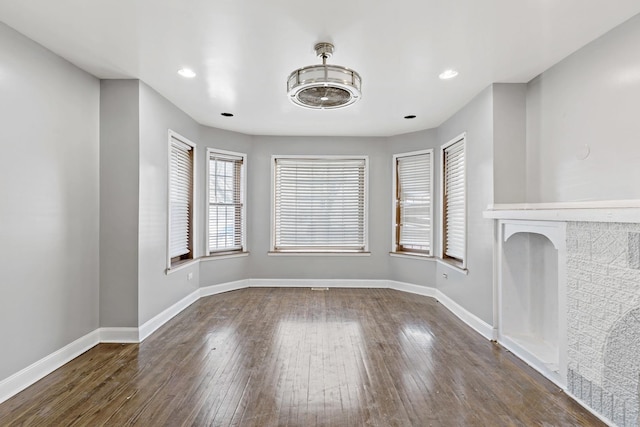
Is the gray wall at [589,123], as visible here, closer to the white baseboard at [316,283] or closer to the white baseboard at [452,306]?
the white baseboard at [452,306]

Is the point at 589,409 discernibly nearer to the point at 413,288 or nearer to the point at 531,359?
the point at 531,359

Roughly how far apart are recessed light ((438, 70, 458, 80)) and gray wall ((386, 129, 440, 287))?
1835mm

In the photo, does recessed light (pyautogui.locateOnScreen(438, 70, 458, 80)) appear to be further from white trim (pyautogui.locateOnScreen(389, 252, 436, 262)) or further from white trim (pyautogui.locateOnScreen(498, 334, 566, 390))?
white trim (pyautogui.locateOnScreen(389, 252, 436, 262))

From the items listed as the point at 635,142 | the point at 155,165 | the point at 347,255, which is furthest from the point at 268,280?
the point at 635,142

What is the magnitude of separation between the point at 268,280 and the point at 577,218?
433 centimetres

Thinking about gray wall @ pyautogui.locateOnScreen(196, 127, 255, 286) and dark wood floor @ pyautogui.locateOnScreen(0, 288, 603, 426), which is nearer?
dark wood floor @ pyautogui.locateOnScreen(0, 288, 603, 426)

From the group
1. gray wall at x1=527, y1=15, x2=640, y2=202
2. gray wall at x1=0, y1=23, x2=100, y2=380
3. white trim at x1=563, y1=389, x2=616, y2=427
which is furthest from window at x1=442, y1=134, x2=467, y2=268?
gray wall at x1=0, y1=23, x2=100, y2=380

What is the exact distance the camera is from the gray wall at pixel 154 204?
10.7 feet

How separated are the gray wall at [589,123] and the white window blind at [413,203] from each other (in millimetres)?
1891

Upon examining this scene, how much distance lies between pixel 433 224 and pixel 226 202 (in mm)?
3269

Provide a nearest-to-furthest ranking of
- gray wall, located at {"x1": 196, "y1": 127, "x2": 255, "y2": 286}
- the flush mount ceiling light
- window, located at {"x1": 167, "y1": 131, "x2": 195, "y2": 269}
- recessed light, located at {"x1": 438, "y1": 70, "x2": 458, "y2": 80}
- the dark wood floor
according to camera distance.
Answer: the dark wood floor, the flush mount ceiling light, recessed light, located at {"x1": 438, "y1": 70, "x2": 458, "y2": 80}, window, located at {"x1": 167, "y1": 131, "x2": 195, "y2": 269}, gray wall, located at {"x1": 196, "y1": 127, "x2": 255, "y2": 286}

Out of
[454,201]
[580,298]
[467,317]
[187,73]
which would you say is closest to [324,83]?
[187,73]

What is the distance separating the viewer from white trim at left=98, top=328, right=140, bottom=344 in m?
3.20

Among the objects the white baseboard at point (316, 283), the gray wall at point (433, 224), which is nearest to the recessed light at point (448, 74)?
the gray wall at point (433, 224)
